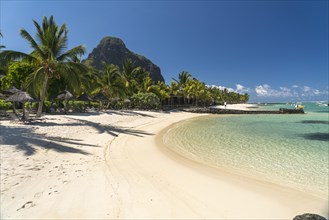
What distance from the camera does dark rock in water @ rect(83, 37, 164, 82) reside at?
125 metres

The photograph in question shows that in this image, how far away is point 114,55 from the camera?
127 metres

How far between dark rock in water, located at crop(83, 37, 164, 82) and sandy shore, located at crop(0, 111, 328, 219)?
12121cm

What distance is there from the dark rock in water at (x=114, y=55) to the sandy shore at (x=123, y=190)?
398ft

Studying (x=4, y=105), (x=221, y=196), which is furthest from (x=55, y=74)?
(x=221, y=196)

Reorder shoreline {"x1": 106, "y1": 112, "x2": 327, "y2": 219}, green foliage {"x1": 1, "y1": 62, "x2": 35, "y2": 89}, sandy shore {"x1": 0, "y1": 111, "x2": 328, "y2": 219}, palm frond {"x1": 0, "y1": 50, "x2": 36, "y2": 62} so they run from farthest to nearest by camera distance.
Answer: green foliage {"x1": 1, "y1": 62, "x2": 35, "y2": 89}, palm frond {"x1": 0, "y1": 50, "x2": 36, "y2": 62}, shoreline {"x1": 106, "y1": 112, "x2": 327, "y2": 219}, sandy shore {"x1": 0, "y1": 111, "x2": 328, "y2": 219}

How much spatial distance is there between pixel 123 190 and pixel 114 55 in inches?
5099

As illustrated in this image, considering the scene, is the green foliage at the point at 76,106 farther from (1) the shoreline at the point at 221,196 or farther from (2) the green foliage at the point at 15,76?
(1) the shoreline at the point at 221,196

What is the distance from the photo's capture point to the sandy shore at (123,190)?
175 inches

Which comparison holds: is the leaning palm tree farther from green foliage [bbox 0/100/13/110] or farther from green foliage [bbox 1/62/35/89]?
green foliage [bbox 1/62/35/89]

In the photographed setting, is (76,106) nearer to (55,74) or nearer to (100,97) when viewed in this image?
(100,97)

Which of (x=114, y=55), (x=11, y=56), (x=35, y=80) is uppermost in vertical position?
(x=114, y=55)

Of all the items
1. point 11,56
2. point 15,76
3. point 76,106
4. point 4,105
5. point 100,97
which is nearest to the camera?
point 11,56

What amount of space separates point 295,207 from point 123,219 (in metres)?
4.25

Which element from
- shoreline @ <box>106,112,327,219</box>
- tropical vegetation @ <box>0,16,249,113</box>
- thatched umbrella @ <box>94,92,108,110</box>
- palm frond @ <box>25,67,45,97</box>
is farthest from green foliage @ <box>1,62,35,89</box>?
shoreline @ <box>106,112,327,219</box>
